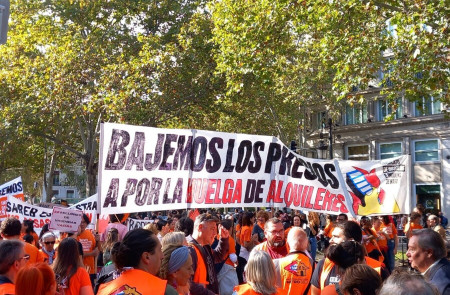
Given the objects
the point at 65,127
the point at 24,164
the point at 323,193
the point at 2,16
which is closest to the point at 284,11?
the point at 323,193

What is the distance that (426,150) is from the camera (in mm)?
38938

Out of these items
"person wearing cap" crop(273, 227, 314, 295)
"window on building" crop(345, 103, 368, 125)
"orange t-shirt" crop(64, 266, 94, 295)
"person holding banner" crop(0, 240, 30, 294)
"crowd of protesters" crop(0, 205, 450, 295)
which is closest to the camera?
"crowd of protesters" crop(0, 205, 450, 295)

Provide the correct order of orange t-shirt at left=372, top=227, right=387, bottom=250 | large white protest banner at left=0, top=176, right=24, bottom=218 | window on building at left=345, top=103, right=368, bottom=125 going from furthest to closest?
1. window on building at left=345, top=103, right=368, bottom=125
2. large white protest banner at left=0, top=176, right=24, bottom=218
3. orange t-shirt at left=372, top=227, right=387, bottom=250

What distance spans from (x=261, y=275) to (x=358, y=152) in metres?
39.8

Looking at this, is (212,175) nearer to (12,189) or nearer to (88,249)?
(88,249)

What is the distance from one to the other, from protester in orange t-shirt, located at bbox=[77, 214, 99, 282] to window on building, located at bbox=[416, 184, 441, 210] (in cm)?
3206

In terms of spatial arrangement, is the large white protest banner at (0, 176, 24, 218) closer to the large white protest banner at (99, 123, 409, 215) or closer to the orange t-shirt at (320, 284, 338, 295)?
the large white protest banner at (99, 123, 409, 215)

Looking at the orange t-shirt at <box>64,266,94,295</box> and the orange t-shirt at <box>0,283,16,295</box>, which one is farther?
the orange t-shirt at <box>64,266,94,295</box>

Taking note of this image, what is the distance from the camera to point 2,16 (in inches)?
183

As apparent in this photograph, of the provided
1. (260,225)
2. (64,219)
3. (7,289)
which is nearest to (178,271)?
(7,289)

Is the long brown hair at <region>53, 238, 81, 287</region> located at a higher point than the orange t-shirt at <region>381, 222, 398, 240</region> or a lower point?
lower

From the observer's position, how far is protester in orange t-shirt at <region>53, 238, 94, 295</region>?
5500mm

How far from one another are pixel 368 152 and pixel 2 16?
3956 centimetres

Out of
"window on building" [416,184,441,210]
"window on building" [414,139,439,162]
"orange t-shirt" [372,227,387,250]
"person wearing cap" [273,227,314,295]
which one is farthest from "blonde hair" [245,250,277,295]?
"window on building" [414,139,439,162]
